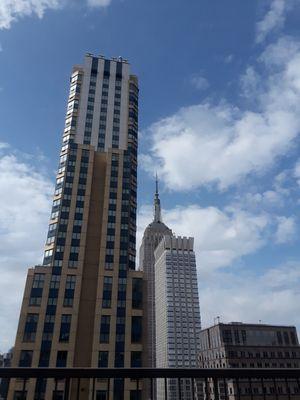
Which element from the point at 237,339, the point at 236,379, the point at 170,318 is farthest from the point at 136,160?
the point at 170,318

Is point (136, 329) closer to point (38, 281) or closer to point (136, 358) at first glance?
point (136, 358)

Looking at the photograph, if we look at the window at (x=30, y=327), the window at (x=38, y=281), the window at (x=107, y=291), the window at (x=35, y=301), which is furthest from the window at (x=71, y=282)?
the window at (x=30, y=327)

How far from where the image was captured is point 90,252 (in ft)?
223

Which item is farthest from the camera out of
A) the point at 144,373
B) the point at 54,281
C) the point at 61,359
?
the point at 54,281

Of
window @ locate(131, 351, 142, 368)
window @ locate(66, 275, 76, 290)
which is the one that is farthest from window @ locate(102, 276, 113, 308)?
window @ locate(131, 351, 142, 368)

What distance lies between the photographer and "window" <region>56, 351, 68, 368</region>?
55281 millimetres

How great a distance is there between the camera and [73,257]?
6588 centimetres

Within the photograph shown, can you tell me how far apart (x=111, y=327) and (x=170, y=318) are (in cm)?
13163

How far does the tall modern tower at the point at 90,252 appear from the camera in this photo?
57.0m

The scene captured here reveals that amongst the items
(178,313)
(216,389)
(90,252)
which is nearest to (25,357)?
(90,252)

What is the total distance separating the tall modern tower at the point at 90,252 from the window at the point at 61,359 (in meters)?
0.15

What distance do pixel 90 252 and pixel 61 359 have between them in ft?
65.6

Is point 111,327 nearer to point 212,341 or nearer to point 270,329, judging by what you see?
point 212,341

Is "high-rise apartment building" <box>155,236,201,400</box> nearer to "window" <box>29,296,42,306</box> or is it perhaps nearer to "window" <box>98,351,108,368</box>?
"window" <box>98,351,108,368</box>
